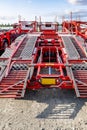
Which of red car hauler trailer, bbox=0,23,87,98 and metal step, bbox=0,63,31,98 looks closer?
metal step, bbox=0,63,31,98

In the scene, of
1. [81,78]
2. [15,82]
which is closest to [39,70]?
[15,82]

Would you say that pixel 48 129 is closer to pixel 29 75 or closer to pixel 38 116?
pixel 38 116

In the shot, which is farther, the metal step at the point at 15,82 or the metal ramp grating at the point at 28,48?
the metal ramp grating at the point at 28,48

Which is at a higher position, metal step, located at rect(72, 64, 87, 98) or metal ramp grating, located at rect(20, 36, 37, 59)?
metal ramp grating, located at rect(20, 36, 37, 59)

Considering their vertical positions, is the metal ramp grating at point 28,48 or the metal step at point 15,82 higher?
the metal ramp grating at point 28,48

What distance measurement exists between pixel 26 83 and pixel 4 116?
121cm

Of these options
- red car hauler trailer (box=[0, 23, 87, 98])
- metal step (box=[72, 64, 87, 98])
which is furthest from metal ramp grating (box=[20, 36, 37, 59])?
metal step (box=[72, 64, 87, 98])

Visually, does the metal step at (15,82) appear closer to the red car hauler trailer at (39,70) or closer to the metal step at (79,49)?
the red car hauler trailer at (39,70)

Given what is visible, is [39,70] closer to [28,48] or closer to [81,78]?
[81,78]

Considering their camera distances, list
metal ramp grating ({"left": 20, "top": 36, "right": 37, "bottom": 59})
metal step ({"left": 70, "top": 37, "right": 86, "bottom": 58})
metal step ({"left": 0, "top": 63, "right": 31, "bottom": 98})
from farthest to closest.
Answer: metal step ({"left": 70, "top": 37, "right": 86, "bottom": 58}) → metal ramp grating ({"left": 20, "top": 36, "right": 37, "bottom": 59}) → metal step ({"left": 0, "top": 63, "right": 31, "bottom": 98})

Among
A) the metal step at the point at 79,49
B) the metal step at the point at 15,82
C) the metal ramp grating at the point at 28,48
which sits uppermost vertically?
the metal ramp grating at the point at 28,48

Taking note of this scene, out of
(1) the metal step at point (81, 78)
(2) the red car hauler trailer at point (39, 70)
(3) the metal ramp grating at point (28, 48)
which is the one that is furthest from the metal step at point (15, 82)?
(1) the metal step at point (81, 78)

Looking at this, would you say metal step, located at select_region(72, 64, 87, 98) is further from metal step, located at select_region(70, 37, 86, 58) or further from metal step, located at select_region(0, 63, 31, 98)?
metal step, located at select_region(0, 63, 31, 98)

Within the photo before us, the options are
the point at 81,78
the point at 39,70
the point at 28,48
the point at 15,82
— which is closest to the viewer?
the point at 15,82
